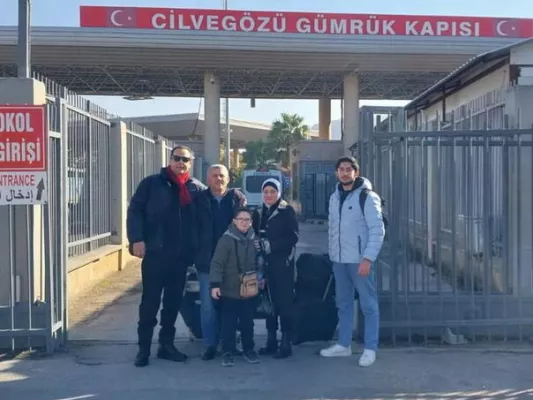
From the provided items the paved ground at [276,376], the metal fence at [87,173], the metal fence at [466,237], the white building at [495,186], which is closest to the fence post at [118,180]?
the metal fence at [87,173]

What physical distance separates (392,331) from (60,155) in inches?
139

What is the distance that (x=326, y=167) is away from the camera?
3125 centimetres

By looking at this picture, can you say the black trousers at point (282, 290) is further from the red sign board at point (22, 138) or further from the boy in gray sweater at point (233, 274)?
the red sign board at point (22, 138)

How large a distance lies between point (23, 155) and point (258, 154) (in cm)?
4331

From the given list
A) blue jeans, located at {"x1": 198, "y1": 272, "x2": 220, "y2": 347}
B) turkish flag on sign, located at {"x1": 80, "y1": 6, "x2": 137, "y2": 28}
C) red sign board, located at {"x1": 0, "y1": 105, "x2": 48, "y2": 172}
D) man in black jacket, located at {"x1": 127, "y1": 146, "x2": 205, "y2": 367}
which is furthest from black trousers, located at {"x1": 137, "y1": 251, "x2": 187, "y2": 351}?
turkish flag on sign, located at {"x1": 80, "y1": 6, "x2": 137, "y2": 28}

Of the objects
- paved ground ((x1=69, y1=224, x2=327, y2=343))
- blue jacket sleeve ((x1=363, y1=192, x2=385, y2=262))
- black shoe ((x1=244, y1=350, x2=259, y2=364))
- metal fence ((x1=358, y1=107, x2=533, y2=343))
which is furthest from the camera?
paved ground ((x1=69, y1=224, x2=327, y2=343))

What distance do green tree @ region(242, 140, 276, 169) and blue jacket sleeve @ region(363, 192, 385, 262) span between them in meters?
39.8

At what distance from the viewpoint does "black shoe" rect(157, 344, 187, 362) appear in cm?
662

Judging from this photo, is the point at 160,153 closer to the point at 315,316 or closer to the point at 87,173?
the point at 87,173

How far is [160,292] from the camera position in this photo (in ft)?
21.5

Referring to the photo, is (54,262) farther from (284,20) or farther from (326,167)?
(326,167)

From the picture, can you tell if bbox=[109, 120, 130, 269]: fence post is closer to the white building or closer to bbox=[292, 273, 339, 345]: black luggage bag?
the white building

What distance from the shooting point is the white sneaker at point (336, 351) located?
671cm

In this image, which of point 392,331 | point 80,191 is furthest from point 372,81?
point 392,331
